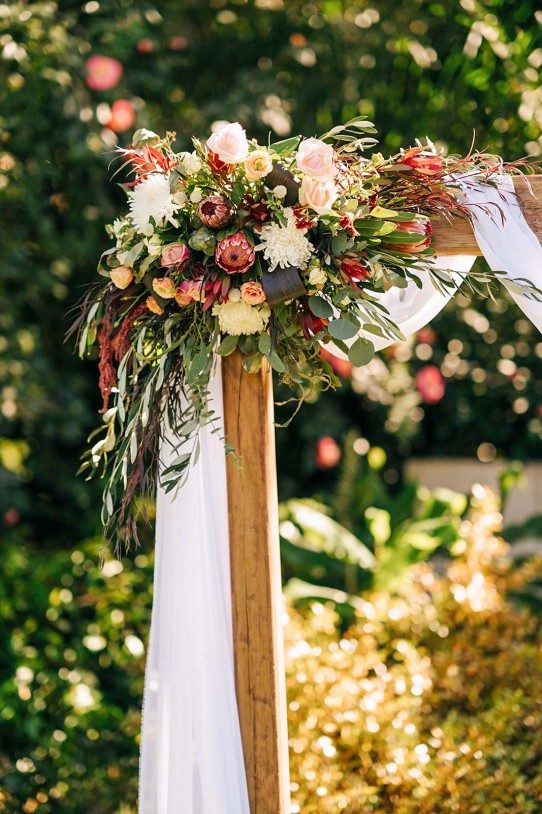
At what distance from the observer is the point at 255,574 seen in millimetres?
2559

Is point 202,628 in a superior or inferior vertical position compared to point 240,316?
inferior

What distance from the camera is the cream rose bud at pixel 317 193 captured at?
2219 millimetres

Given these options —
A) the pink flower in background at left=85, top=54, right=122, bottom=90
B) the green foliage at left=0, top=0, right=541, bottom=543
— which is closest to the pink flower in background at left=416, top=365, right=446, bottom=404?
the green foliage at left=0, top=0, right=541, bottom=543

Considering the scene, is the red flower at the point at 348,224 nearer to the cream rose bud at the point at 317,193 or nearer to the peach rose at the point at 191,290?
the cream rose bud at the point at 317,193

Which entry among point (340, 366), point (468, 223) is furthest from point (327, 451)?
point (468, 223)

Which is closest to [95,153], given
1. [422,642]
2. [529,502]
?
[422,642]

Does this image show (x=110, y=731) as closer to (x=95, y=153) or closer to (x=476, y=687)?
(x=476, y=687)

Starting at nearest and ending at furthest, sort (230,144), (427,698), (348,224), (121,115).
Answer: (230,144)
(348,224)
(427,698)
(121,115)

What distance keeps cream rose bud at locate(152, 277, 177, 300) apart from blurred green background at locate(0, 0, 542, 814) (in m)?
1.84

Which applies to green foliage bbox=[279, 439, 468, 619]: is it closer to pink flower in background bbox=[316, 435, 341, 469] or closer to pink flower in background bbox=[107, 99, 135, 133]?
pink flower in background bbox=[316, 435, 341, 469]

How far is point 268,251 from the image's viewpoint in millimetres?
2273

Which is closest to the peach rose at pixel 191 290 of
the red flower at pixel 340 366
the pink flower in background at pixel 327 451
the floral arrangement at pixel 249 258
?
the floral arrangement at pixel 249 258

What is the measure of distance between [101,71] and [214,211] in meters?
2.04

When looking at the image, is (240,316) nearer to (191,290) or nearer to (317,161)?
(191,290)
